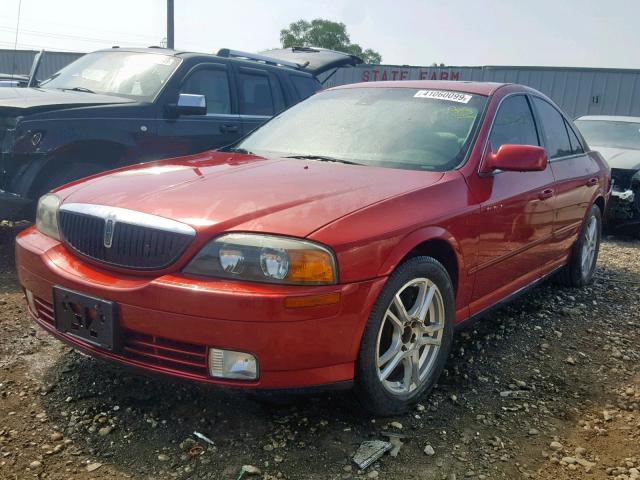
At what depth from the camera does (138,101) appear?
5117 mm

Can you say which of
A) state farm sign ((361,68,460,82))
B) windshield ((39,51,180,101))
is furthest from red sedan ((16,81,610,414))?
state farm sign ((361,68,460,82))

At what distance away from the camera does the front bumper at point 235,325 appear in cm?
211

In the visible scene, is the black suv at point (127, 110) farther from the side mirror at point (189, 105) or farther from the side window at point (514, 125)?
the side window at point (514, 125)

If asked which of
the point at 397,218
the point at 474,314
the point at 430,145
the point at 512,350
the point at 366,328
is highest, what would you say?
the point at 430,145

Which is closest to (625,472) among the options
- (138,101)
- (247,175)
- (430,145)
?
(430,145)

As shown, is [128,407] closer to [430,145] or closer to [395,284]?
[395,284]

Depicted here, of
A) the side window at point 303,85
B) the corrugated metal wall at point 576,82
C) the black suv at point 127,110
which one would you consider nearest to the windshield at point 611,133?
the side window at point 303,85

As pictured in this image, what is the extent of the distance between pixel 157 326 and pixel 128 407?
0.61 metres

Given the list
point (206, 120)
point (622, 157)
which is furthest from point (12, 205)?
point (622, 157)

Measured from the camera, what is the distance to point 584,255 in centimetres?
471

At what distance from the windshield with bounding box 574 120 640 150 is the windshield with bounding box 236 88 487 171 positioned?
5.66 m

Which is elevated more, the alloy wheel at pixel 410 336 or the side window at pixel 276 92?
the side window at pixel 276 92

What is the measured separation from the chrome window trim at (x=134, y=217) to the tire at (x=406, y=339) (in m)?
0.82

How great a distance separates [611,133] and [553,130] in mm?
5028
